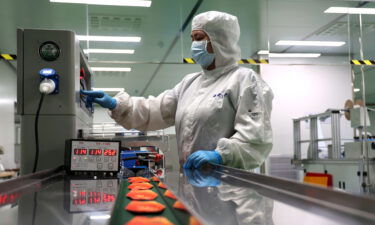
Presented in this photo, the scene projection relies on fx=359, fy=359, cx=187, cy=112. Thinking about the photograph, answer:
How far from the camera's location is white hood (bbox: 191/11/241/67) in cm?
182

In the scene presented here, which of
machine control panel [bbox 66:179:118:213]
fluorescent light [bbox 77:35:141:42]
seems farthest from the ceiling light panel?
machine control panel [bbox 66:179:118:213]

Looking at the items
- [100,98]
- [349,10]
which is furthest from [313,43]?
[100,98]

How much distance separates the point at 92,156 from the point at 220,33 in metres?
0.92

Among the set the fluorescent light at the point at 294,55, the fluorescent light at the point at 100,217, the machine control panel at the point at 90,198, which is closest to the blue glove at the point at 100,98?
the machine control panel at the point at 90,198

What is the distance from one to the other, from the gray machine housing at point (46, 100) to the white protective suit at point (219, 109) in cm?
42

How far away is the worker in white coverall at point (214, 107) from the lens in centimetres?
151

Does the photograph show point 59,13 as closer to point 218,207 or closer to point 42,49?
point 42,49

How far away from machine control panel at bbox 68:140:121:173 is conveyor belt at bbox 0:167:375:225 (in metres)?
0.39

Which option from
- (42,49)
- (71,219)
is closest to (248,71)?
(42,49)

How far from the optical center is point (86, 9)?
4562 mm

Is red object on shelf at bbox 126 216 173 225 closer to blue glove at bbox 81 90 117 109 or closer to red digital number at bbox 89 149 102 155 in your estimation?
red digital number at bbox 89 149 102 155

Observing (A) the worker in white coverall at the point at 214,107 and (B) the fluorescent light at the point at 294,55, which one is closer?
(A) the worker in white coverall at the point at 214,107

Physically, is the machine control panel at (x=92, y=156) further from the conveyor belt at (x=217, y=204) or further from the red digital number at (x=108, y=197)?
the red digital number at (x=108, y=197)

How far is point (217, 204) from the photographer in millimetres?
643
